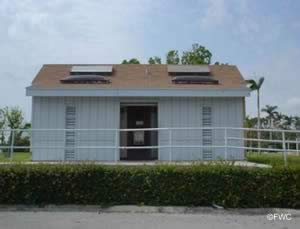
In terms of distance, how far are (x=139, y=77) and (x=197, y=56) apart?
23.9m

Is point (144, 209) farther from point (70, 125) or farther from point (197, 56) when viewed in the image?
point (197, 56)

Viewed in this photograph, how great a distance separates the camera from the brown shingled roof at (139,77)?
52.4 ft

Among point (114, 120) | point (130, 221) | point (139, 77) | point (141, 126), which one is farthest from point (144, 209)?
point (139, 77)

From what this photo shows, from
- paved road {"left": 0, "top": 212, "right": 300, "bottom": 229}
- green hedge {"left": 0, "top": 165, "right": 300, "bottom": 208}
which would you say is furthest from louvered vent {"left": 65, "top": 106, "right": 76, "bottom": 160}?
paved road {"left": 0, "top": 212, "right": 300, "bottom": 229}

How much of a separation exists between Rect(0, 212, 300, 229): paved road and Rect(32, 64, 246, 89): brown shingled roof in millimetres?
7535

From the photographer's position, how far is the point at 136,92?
610 inches

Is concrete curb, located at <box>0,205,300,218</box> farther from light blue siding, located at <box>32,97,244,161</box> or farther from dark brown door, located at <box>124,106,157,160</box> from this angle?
dark brown door, located at <box>124,106,157,160</box>

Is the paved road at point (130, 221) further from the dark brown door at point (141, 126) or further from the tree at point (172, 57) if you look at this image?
the tree at point (172, 57)

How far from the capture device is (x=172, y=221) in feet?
27.2

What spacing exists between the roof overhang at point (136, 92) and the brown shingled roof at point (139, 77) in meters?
0.23

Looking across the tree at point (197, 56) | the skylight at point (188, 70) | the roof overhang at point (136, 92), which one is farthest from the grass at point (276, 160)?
the tree at point (197, 56)

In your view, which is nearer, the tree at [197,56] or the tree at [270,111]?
the tree at [197,56]

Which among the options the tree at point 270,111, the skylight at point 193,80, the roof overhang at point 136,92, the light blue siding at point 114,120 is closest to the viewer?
the roof overhang at point 136,92

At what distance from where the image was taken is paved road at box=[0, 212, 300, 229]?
7.82m
